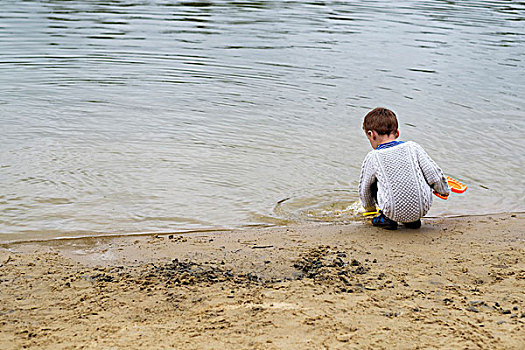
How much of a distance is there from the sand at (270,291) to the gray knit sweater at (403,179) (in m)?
0.18

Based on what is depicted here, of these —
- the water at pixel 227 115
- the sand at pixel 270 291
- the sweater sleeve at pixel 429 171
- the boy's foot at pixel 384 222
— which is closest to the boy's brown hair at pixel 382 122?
the sweater sleeve at pixel 429 171

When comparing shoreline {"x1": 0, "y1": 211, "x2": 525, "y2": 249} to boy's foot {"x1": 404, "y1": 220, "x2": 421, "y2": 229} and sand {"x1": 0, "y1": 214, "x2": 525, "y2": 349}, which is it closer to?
sand {"x1": 0, "y1": 214, "x2": 525, "y2": 349}

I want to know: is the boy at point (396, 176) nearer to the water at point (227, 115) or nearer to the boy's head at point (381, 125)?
the boy's head at point (381, 125)

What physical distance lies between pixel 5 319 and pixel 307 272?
1.65 m

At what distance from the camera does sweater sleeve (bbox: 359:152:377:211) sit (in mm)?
4898

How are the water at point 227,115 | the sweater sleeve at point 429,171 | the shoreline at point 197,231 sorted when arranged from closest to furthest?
1. the shoreline at point 197,231
2. the sweater sleeve at point 429,171
3. the water at point 227,115

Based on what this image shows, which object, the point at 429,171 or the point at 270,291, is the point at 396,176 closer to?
the point at 429,171

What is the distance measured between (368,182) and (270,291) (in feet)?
5.70

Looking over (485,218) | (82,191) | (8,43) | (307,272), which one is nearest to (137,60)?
(8,43)

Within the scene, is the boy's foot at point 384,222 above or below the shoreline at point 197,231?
above

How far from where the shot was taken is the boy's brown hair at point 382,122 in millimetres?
4879

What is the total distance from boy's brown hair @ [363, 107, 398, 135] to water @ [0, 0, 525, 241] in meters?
0.92

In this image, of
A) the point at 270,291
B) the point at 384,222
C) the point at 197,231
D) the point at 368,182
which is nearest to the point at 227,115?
the point at 197,231

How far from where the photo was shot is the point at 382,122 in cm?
488
